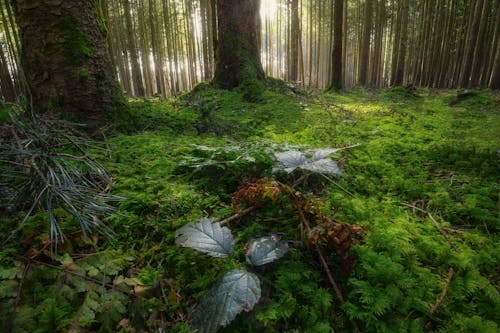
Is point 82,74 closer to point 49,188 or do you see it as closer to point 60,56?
point 60,56

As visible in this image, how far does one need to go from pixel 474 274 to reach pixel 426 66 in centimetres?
1733

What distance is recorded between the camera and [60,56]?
2.32 m

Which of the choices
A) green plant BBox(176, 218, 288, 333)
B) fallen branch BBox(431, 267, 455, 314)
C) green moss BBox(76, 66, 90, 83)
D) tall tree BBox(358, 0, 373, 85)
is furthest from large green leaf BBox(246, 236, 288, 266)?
tall tree BBox(358, 0, 373, 85)

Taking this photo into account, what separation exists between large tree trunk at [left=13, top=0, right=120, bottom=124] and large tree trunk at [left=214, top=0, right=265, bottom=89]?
323cm

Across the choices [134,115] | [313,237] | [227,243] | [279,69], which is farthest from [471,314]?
[279,69]

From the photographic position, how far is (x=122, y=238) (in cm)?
123

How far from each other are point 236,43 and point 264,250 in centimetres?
520

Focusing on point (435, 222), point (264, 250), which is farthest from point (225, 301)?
point (435, 222)

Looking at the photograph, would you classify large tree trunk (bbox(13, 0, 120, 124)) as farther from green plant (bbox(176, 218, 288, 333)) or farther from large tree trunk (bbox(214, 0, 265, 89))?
large tree trunk (bbox(214, 0, 265, 89))

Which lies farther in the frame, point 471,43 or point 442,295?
point 471,43

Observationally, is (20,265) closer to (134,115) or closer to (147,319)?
(147,319)

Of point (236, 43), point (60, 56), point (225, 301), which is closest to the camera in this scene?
point (225, 301)

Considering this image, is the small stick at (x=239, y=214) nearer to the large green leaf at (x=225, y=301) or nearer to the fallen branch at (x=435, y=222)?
the large green leaf at (x=225, y=301)

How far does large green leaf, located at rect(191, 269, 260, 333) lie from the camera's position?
831 millimetres
